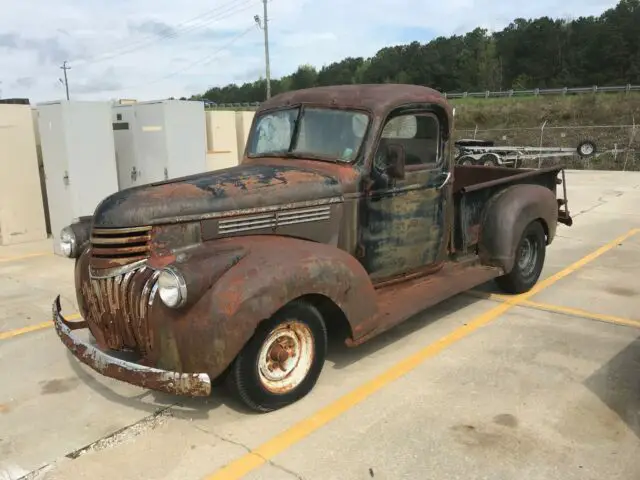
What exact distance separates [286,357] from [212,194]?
1155 mm

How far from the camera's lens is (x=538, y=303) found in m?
5.62

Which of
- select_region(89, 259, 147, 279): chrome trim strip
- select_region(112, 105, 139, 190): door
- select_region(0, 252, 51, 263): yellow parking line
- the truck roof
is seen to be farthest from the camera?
select_region(112, 105, 139, 190): door

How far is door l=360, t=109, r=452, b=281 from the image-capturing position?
4.35m

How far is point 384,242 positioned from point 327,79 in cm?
8404

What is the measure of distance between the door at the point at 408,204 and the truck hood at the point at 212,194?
0.46 metres

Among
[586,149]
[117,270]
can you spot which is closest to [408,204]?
[117,270]

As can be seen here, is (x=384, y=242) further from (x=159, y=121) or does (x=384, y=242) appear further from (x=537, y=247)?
(x=159, y=121)

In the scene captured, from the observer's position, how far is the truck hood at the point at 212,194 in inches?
136

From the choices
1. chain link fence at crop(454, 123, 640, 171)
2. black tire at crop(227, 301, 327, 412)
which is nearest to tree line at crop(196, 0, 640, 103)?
chain link fence at crop(454, 123, 640, 171)

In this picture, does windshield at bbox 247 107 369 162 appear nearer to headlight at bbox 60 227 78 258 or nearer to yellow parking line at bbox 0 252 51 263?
headlight at bbox 60 227 78 258

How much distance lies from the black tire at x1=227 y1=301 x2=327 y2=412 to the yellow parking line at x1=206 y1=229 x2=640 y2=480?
0.69 ft

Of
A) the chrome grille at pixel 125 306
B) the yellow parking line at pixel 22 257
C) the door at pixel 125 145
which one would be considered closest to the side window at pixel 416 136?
the chrome grille at pixel 125 306

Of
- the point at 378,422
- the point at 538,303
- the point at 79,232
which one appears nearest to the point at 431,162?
the point at 538,303

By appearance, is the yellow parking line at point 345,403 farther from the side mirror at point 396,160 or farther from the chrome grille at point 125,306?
the side mirror at point 396,160
